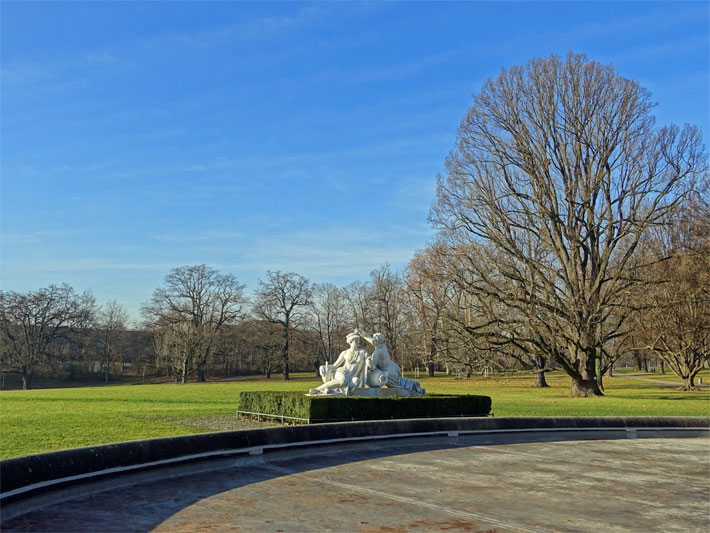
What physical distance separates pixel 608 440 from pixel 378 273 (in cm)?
5896

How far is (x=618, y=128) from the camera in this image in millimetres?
31766

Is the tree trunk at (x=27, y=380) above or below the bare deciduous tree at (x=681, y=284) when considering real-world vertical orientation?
below

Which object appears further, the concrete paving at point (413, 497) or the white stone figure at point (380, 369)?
the white stone figure at point (380, 369)

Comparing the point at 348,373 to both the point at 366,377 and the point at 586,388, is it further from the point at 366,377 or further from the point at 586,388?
the point at 586,388

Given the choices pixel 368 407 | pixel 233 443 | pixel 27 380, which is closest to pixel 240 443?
pixel 233 443

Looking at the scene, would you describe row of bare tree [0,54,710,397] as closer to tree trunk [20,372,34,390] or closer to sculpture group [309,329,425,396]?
sculpture group [309,329,425,396]

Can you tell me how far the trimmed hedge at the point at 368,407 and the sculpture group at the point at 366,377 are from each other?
998 millimetres

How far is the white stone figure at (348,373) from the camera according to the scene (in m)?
18.5

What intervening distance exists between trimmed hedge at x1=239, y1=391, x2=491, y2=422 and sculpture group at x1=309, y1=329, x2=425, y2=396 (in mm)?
998

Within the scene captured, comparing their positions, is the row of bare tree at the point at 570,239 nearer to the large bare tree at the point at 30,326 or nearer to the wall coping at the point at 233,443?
the wall coping at the point at 233,443

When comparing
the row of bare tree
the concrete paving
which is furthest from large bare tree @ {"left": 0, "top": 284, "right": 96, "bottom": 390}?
the concrete paving

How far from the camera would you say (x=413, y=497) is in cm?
725

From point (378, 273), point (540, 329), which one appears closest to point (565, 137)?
point (540, 329)

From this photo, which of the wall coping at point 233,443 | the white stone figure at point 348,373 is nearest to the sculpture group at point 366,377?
the white stone figure at point 348,373
